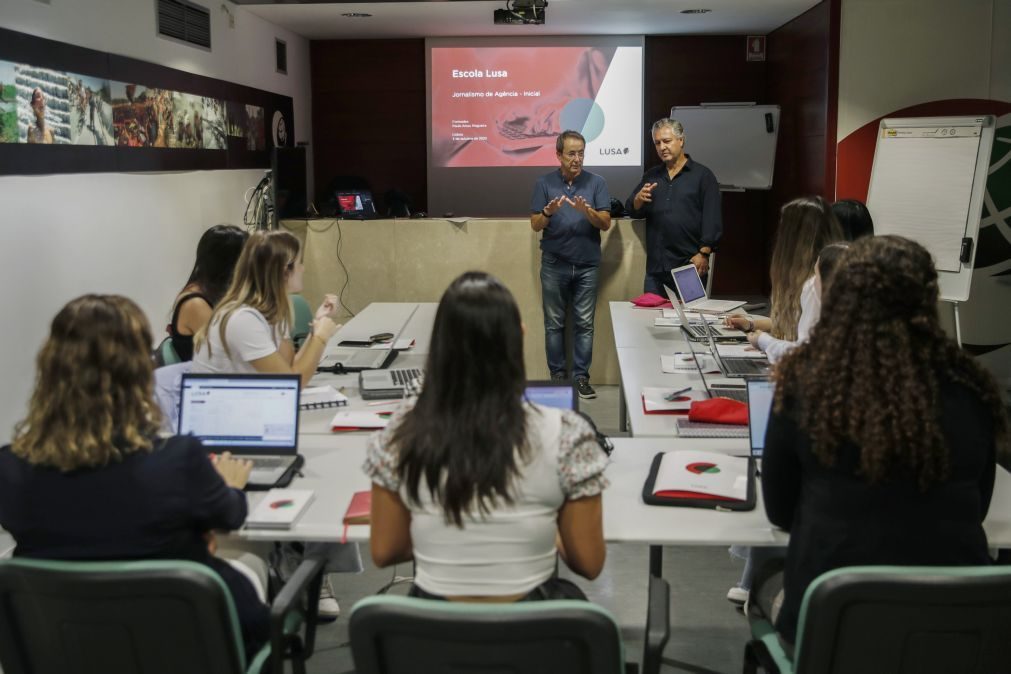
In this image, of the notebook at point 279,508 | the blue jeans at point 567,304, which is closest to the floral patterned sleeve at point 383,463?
the notebook at point 279,508

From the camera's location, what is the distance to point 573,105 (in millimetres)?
7938

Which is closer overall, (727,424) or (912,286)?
(912,286)

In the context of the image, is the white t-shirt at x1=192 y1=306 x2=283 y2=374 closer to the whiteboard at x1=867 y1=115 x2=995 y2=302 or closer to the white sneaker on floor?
the white sneaker on floor

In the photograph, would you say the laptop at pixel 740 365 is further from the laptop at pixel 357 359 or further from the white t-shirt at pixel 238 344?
the white t-shirt at pixel 238 344

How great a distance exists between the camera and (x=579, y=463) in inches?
70.7

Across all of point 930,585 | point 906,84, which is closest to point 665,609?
point 930,585

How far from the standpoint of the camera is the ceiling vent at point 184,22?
5.16 metres

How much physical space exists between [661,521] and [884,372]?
0.65m

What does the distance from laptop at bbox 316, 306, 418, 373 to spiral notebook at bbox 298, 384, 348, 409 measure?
335 mm

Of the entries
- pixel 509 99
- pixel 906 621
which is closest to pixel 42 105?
pixel 906 621

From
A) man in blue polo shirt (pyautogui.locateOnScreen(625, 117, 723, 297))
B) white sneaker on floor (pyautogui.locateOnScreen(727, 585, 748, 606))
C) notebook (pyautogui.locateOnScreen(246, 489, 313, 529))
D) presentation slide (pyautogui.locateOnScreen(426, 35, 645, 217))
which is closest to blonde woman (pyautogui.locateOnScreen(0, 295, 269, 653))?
notebook (pyautogui.locateOnScreen(246, 489, 313, 529))

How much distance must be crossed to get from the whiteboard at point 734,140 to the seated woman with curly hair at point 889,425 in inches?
225

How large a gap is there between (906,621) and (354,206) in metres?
5.39

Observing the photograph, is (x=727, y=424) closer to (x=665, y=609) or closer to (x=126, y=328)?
(x=665, y=609)
